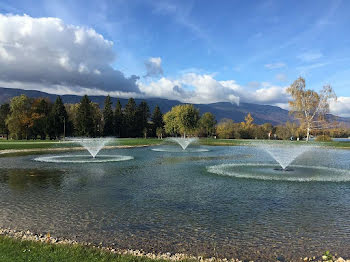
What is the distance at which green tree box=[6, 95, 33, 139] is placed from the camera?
275 ft

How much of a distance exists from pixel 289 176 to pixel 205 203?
1126 cm

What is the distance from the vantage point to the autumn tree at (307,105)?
2803 inches

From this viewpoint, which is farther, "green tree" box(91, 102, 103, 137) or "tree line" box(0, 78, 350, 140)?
"green tree" box(91, 102, 103, 137)

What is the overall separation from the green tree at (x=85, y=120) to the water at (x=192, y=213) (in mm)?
82516

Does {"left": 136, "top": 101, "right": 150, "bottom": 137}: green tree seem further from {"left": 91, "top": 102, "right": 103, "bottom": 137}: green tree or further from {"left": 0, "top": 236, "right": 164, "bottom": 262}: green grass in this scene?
{"left": 0, "top": 236, "right": 164, "bottom": 262}: green grass

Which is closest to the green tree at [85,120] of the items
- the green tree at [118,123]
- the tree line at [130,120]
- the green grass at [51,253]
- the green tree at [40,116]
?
the tree line at [130,120]

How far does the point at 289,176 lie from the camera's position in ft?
72.6

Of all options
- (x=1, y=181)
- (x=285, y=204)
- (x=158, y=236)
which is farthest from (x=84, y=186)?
(x=285, y=204)

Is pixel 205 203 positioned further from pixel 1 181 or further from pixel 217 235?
pixel 1 181

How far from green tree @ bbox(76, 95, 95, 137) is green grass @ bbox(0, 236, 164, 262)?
9599 cm

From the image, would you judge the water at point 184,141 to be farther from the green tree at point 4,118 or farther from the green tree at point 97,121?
the green tree at point 4,118

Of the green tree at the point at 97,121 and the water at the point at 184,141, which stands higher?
the green tree at the point at 97,121

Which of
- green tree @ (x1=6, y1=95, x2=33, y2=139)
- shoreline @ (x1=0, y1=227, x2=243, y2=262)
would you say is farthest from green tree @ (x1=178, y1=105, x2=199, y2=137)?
shoreline @ (x1=0, y1=227, x2=243, y2=262)

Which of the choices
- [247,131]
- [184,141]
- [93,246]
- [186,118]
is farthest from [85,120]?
[93,246]
